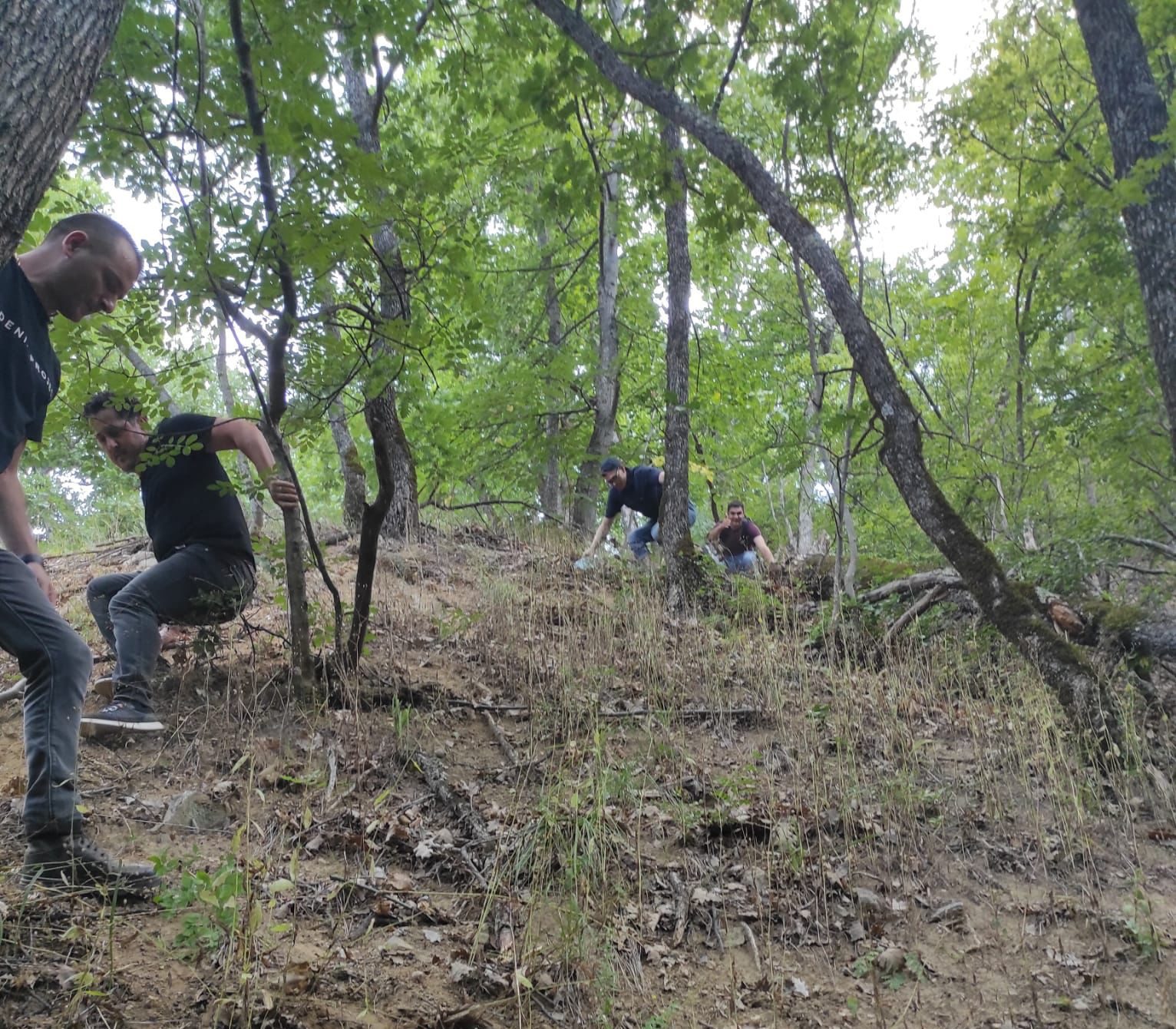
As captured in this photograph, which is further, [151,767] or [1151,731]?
[1151,731]

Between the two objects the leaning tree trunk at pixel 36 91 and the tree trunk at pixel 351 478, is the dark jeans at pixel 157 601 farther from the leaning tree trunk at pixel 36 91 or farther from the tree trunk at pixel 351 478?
the tree trunk at pixel 351 478

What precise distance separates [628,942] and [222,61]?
462 cm

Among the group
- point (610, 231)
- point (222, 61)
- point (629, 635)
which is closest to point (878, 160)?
point (610, 231)

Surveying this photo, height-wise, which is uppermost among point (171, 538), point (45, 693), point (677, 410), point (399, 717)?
point (677, 410)

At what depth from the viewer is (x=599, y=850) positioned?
299 centimetres

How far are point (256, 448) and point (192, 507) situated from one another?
603mm

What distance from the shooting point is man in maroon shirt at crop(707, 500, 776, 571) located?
912cm

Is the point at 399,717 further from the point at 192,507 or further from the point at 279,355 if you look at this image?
the point at 279,355

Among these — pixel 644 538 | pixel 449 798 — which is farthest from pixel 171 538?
pixel 644 538

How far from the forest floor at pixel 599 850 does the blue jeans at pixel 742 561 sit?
3.65 metres

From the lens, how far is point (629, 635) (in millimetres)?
5637

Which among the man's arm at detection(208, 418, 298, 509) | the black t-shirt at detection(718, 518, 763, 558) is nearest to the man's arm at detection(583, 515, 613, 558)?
the black t-shirt at detection(718, 518, 763, 558)

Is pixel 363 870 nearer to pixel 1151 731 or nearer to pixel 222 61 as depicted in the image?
pixel 222 61

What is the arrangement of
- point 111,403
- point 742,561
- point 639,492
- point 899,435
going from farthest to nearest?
point 742,561 < point 639,492 < point 899,435 < point 111,403
